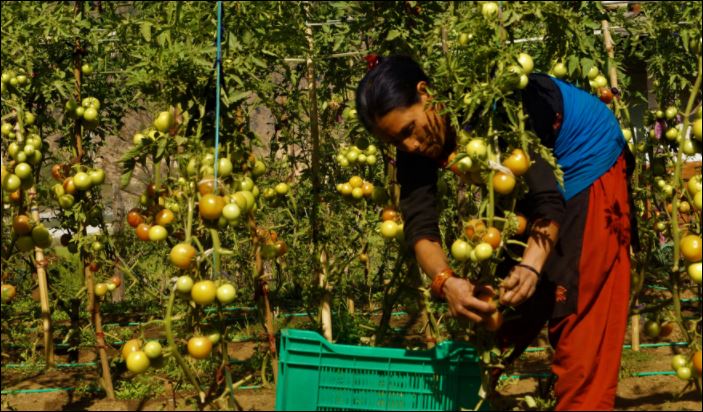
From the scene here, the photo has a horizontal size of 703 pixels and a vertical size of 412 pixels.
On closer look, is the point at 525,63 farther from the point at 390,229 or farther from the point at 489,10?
the point at 390,229

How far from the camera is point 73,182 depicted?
10.6 ft

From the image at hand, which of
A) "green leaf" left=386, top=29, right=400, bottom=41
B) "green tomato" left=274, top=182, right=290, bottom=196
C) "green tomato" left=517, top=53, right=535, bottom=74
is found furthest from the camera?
"green tomato" left=274, top=182, right=290, bottom=196

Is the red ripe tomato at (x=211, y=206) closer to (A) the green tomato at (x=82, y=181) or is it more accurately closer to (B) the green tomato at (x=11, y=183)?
(B) the green tomato at (x=11, y=183)

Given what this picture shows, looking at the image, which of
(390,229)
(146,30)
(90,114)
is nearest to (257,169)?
(390,229)

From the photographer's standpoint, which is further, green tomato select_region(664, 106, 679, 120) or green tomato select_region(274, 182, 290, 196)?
green tomato select_region(274, 182, 290, 196)

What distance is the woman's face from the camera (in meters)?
2.37

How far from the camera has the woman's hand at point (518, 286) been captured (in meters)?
2.28

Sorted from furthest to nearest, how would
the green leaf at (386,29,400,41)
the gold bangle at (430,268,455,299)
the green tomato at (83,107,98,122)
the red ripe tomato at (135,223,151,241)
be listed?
the green tomato at (83,107,98,122) → the green leaf at (386,29,400,41) → the red ripe tomato at (135,223,151,241) → the gold bangle at (430,268,455,299)

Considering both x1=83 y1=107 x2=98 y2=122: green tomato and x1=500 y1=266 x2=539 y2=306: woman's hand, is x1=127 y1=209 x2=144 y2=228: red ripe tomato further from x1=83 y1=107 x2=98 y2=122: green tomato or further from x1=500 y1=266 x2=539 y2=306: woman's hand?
x1=500 y1=266 x2=539 y2=306: woman's hand

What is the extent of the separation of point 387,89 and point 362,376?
0.89 meters

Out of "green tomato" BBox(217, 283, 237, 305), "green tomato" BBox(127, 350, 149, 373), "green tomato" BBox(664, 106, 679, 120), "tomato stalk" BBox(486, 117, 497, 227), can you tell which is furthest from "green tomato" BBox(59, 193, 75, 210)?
"green tomato" BBox(664, 106, 679, 120)

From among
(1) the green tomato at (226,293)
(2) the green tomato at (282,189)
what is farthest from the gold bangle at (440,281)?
(2) the green tomato at (282,189)

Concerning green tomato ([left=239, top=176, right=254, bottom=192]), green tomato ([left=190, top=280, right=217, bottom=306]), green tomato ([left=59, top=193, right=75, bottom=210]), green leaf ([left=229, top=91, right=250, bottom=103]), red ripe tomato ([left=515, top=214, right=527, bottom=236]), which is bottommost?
green tomato ([left=190, top=280, right=217, bottom=306])

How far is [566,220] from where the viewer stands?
2473 millimetres
